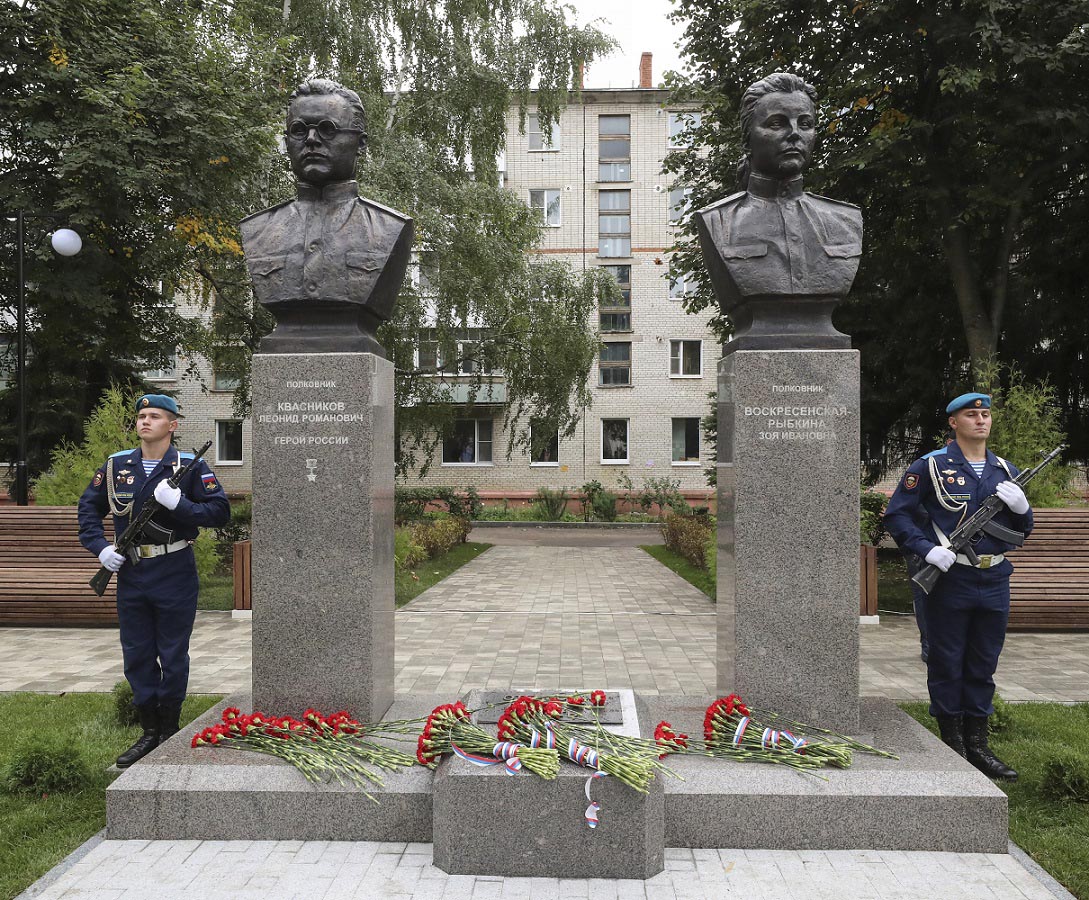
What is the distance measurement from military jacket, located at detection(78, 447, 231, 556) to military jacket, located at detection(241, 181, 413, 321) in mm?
991

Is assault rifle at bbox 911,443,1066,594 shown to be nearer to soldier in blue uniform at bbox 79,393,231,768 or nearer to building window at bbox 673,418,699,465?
soldier in blue uniform at bbox 79,393,231,768

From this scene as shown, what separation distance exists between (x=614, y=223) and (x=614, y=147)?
7.95 feet

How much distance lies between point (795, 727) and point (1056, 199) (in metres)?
10.9

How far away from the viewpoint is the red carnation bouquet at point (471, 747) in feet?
10.7

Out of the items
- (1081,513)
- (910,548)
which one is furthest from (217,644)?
(1081,513)

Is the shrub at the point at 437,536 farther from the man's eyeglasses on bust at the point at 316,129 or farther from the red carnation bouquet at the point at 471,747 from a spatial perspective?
the red carnation bouquet at the point at 471,747

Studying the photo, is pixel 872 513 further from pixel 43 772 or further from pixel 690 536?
pixel 43 772

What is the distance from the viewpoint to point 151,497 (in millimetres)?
4379

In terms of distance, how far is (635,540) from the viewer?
19188 millimetres

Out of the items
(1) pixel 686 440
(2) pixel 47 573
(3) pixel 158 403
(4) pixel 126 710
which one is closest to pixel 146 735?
(4) pixel 126 710

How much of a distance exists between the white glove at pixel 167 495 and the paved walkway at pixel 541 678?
4.99ft

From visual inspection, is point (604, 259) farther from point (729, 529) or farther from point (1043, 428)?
point (729, 529)

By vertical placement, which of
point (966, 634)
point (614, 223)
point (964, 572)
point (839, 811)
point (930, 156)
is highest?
point (614, 223)

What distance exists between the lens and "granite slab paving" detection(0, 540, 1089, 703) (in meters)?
6.23
